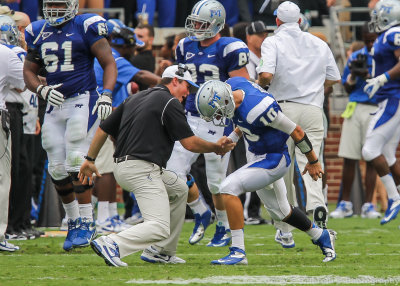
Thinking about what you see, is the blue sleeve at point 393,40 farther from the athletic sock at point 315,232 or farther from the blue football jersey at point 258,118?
the athletic sock at point 315,232

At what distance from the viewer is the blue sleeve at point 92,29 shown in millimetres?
7527

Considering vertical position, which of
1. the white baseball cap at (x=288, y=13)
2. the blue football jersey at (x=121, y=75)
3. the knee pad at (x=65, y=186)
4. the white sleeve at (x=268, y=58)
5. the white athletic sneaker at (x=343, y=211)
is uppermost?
the white baseball cap at (x=288, y=13)

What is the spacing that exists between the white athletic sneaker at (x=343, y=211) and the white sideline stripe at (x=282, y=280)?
544 centimetres

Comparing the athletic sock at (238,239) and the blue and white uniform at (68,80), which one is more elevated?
the blue and white uniform at (68,80)

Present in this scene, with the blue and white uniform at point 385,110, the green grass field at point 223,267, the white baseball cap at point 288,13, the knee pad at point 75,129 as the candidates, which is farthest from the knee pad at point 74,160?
the blue and white uniform at point 385,110

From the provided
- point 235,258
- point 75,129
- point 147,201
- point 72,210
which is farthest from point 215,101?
point 72,210

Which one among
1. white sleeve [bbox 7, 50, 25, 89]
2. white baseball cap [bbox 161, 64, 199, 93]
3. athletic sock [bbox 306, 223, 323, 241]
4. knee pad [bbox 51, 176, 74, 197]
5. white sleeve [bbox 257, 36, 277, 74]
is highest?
white baseball cap [bbox 161, 64, 199, 93]

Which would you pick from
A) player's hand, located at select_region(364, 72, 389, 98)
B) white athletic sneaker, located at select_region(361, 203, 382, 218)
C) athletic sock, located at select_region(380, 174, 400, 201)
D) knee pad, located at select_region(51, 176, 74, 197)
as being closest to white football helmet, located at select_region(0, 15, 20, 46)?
knee pad, located at select_region(51, 176, 74, 197)

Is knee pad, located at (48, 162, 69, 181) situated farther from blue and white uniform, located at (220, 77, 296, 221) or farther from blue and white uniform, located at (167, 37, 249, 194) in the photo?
blue and white uniform, located at (220, 77, 296, 221)

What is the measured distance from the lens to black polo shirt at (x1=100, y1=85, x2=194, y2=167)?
253 inches

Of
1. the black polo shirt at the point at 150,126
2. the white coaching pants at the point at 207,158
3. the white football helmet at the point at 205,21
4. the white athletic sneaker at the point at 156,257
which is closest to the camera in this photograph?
the black polo shirt at the point at 150,126

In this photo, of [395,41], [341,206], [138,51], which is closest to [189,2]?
[138,51]

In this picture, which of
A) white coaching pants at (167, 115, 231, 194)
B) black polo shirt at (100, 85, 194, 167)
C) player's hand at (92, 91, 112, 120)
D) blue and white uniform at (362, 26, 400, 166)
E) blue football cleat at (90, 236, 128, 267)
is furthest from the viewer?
blue and white uniform at (362, 26, 400, 166)

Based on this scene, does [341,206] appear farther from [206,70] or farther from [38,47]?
[38,47]
